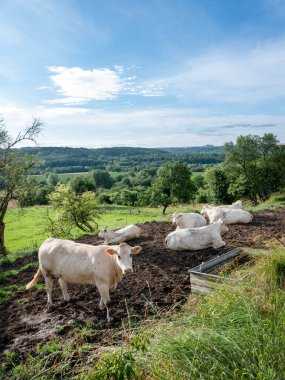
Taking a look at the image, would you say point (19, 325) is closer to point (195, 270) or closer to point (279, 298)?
point (195, 270)

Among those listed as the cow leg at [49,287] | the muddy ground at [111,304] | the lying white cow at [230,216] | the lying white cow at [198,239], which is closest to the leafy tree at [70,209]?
the lying white cow at [230,216]

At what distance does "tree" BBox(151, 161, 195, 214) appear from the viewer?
1718 inches

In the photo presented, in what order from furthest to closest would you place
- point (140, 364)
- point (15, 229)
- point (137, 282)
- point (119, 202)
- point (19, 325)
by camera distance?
point (119, 202), point (15, 229), point (137, 282), point (19, 325), point (140, 364)

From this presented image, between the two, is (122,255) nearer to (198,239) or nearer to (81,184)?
(198,239)

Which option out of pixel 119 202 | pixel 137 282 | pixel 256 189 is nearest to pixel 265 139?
pixel 256 189

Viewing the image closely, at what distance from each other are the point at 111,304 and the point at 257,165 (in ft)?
→ 137

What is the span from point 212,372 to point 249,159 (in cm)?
4482

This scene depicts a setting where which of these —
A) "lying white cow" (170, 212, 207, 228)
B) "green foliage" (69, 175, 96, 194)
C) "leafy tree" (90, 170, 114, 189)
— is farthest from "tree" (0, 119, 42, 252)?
"leafy tree" (90, 170, 114, 189)

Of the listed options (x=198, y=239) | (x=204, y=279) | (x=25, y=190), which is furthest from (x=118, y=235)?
(x=25, y=190)

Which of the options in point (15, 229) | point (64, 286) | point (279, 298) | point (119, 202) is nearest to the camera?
point (279, 298)

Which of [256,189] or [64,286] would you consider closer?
[64,286]

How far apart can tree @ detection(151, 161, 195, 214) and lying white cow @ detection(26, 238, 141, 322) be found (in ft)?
113

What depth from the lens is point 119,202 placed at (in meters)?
69.1

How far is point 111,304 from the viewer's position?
735 cm
